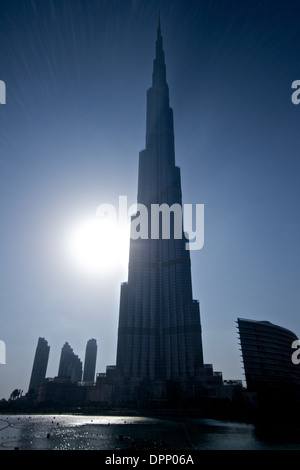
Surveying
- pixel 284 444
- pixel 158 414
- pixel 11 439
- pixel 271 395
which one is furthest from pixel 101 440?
pixel 271 395

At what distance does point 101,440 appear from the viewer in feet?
247

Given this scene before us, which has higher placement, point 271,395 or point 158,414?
point 271,395
